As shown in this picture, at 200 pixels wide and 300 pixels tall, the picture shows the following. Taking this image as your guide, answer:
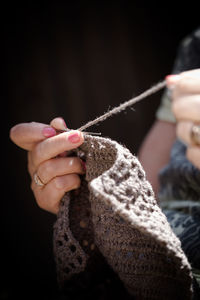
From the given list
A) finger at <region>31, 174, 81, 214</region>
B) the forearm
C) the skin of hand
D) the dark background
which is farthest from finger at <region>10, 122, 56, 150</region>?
the dark background

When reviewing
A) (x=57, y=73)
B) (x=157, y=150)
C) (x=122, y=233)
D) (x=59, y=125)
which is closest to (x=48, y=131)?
(x=59, y=125)

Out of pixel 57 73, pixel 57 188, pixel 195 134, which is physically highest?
pixel 57 73

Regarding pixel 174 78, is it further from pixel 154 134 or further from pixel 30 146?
pixel 154 134

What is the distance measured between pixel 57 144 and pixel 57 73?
0.90 meters

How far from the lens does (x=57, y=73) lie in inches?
53.8

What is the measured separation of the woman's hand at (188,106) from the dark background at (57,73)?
840 mm

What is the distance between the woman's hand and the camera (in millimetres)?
429

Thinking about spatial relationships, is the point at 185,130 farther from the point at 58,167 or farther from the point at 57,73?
the point at 57,73

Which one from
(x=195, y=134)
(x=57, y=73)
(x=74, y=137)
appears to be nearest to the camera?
(x=195, y=134)

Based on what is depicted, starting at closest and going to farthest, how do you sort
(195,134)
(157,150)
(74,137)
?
1. (195,134)
2. (74,137)
3. (157,150)

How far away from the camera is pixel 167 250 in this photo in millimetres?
438

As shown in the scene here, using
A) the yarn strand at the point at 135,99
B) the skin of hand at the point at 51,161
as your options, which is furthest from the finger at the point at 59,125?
the yarn strand at the point at 135,99

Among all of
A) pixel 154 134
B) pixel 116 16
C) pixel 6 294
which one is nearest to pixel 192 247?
pixel 154 134

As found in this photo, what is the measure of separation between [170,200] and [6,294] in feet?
3.60
